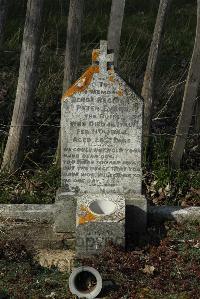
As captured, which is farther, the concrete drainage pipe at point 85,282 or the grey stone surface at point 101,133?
the grey stone surface at point 101,133

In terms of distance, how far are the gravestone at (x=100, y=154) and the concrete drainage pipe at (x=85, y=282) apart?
46 cm

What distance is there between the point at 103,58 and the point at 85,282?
1.97 metres

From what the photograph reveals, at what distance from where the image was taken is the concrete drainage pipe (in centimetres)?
488

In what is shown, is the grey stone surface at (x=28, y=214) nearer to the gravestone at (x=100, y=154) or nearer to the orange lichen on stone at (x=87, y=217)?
the gravestone at (x=100, y=154)

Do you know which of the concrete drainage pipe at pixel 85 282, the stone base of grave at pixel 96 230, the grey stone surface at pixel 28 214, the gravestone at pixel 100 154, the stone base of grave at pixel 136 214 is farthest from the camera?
the grey stone surface at pixel 28 214

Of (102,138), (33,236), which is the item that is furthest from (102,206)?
(33,236)

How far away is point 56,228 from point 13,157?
4.66 ft

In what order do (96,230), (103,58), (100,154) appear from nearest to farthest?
1. (96,230)
2. (103,58)
3. (100,154)

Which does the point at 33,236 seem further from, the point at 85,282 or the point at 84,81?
the point at 84,81

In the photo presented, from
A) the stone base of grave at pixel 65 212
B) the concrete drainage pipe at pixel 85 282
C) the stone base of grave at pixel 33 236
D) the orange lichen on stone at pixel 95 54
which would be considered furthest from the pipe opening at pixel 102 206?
the orange lichen on stone at pixel 95 54

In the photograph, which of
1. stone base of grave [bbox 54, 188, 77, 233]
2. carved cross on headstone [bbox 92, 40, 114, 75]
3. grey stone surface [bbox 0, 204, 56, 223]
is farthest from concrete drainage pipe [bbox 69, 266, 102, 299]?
carved cross on headstone [bbox 92, 40, 114, 75]

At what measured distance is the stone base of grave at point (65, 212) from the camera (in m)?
5.86

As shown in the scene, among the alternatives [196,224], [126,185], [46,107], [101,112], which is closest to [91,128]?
[101,112]

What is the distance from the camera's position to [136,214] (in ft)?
19.3
